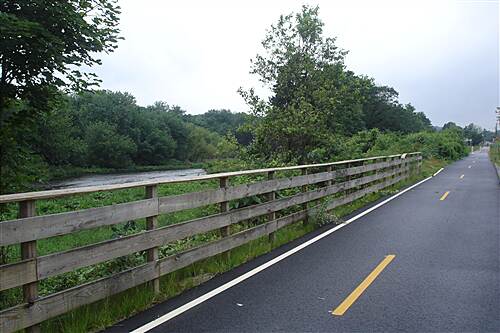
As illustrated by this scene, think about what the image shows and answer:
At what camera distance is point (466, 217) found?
10898 mm

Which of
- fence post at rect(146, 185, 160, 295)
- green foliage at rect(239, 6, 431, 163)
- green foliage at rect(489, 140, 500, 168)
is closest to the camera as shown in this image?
fence post at rect(146, 185, 160, 295)

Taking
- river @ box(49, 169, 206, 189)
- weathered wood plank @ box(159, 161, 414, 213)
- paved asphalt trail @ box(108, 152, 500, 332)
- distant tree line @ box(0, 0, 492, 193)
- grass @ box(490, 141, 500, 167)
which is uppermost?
distant tree line @ box(0, 0, 492, 193)

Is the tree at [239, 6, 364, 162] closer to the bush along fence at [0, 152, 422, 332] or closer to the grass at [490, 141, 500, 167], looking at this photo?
the bush along fence at [0, 152, 422, 332]

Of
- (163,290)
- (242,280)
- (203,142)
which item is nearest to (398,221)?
(242,280)

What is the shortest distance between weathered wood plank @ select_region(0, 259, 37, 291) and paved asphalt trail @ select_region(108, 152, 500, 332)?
108cm

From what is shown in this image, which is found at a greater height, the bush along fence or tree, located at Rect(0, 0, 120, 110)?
tree, located at Rect(0, 0, 120, 110)

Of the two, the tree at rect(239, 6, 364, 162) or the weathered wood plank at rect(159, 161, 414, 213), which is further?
the tree at rect(239, 6, 364, 162)

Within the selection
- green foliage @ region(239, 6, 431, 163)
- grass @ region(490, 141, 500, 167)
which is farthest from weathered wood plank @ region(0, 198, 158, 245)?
grass @ region(490, 141, 500, 167)

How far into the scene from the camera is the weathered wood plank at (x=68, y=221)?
11.5 feet

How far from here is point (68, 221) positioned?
4.02 meters

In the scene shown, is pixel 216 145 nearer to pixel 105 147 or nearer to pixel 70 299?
pixel 70 299

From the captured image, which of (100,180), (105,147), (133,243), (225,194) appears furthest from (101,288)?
(105,147)

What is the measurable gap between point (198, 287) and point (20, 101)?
538 cm

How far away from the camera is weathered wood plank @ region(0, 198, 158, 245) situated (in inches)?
138
